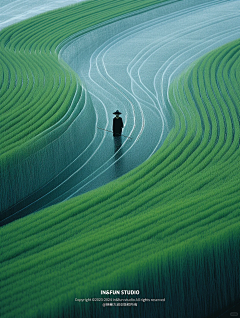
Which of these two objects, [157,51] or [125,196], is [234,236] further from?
[157,51]

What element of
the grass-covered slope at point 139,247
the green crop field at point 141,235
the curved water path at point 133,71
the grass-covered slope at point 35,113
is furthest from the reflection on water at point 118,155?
the grass-covered slope at point 139,247

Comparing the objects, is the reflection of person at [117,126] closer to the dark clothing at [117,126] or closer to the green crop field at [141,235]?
the dark clothing at [117,126]

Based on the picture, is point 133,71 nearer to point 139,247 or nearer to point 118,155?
point 118,155

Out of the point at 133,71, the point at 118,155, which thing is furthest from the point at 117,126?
the point at 133,71

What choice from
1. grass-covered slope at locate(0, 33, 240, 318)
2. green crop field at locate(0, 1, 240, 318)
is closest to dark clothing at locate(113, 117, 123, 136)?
green crop field at locate(0, 1, 240, 318)

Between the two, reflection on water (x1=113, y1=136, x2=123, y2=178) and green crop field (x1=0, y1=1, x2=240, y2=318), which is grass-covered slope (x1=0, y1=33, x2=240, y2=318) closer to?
green crop field (x1=0, y1=1, x2=240, y2=318)

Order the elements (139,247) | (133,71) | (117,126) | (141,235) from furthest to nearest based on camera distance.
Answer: (133,71) < (117,126) < (141,235) < (139,247)
